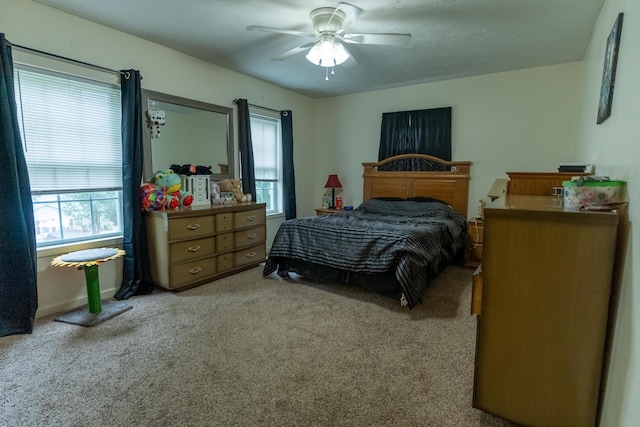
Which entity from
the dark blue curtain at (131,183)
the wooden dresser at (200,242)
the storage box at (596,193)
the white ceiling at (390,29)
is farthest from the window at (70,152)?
the storage box at (596,193)

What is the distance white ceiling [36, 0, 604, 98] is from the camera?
254 cm

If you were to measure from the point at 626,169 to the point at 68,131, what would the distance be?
3847 mm

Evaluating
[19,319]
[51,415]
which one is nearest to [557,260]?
[51,415]

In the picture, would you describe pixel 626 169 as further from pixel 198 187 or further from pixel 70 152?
pixel 70 152

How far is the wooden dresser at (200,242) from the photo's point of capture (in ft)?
10.3

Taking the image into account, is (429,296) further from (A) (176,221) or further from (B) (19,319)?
(B) (19,319)

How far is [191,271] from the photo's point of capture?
3.29 meters

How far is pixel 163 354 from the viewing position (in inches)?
82.9

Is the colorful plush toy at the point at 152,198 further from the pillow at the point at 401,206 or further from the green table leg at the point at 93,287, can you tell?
the pillow at the point at 401,206

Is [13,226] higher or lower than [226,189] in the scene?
lower

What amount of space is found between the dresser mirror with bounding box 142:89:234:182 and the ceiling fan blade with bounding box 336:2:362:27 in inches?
79.2

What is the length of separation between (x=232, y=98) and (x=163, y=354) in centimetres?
324

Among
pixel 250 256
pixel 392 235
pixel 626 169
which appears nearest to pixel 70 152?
pixel 250 256

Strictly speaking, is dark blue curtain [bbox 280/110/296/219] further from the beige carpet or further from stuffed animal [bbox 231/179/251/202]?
the beige carpet
